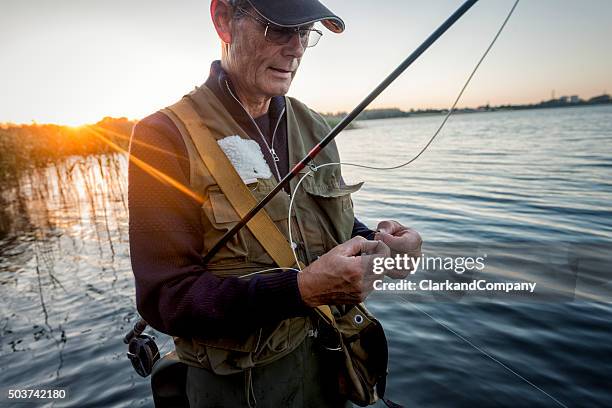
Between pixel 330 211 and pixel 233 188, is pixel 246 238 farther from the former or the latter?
pixel 330 211

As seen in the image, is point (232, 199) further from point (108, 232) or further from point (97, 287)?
point (108, 232)

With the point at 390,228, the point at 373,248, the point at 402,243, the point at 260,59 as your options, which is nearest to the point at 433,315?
the point at 390,228

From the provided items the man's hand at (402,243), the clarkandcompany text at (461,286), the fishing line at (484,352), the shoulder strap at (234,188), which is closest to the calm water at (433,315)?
the fishing line at (484,352)

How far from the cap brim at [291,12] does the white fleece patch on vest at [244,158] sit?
0.60 m

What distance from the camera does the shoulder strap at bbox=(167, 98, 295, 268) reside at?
1863mm

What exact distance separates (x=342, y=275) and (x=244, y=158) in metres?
0.82

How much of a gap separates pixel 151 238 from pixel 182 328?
411mm

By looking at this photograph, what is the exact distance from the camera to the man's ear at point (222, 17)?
1976 millimetres

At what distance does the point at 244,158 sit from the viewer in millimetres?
1989

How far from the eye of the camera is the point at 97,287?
7.89 metres

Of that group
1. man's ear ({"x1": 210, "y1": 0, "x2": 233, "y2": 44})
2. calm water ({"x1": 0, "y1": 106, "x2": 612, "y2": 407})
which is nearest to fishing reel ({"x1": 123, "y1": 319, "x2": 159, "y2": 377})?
man's ear ({"x1": 210, "y1": 0, "x2": 233, "y2": 44})

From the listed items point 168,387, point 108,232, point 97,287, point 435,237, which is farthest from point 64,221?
point 168,387

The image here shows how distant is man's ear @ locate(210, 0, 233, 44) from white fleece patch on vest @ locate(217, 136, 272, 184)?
0.55 metres

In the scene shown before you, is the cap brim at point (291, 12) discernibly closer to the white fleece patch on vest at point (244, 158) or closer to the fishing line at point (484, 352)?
the white fleece patch on vest at point (244, 158)
